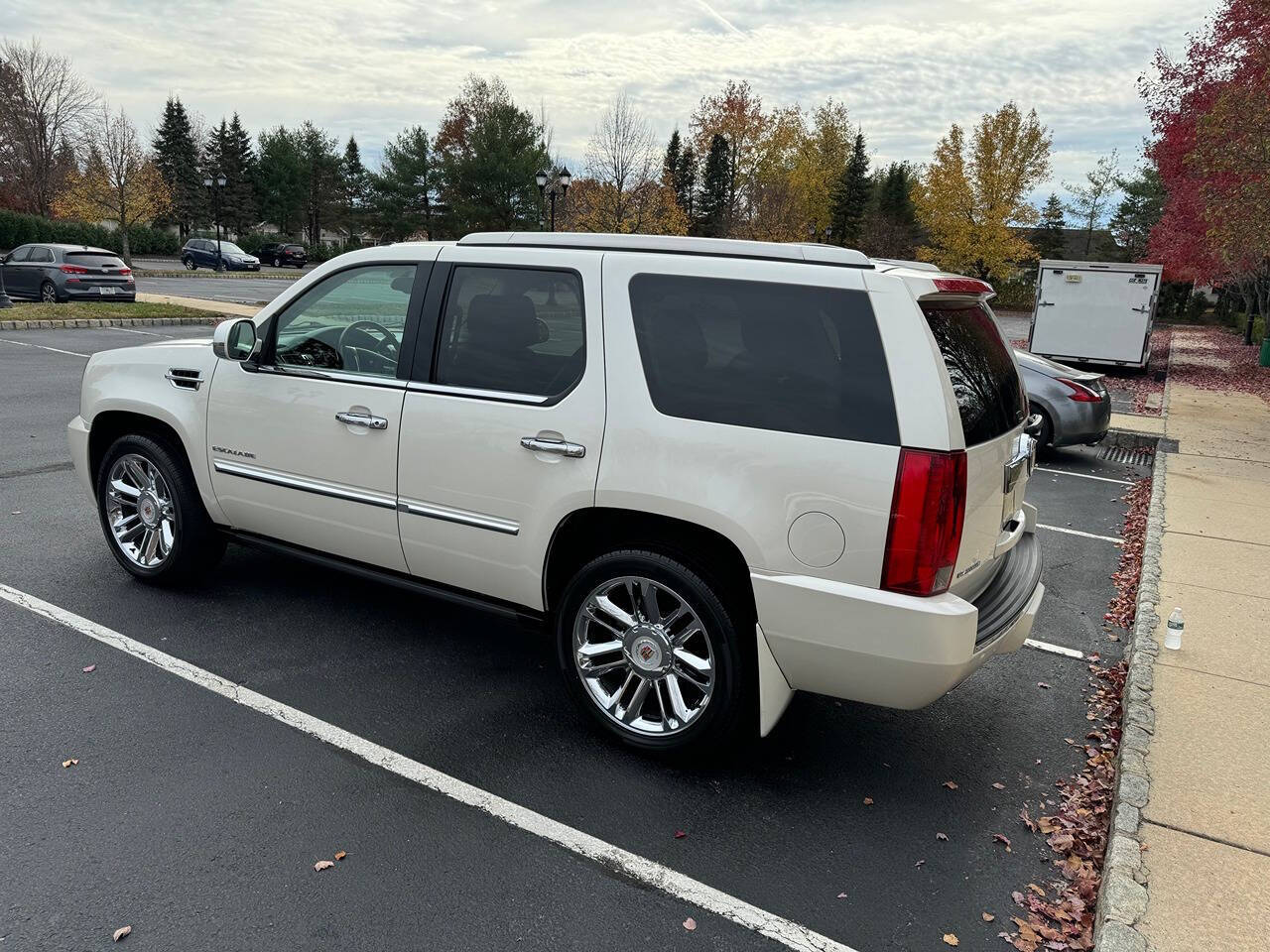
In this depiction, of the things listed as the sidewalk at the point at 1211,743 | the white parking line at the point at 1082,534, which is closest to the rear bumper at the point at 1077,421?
the sidewalk at the point at 1211,743

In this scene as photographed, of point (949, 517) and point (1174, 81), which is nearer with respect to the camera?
point (949, 517)

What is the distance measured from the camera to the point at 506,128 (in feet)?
172

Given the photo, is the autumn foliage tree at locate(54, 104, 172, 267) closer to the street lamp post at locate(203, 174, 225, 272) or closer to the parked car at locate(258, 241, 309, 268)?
the street lamp post at locate(203, 174, 225, 272)

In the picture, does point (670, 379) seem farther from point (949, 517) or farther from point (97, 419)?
point (97, 419)

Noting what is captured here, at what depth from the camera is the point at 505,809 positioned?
326cm

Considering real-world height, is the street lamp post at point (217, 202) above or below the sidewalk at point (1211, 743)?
above

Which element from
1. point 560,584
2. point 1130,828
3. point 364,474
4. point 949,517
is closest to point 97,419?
point 364,474

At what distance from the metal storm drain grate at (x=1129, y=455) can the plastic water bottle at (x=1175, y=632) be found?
274 inches

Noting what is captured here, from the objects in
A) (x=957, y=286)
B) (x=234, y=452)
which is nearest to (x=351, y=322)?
(x=234, y=452)

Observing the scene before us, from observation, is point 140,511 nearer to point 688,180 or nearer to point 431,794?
point 431,794

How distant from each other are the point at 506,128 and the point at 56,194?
2384 cm

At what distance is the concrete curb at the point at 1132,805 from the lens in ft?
8.82

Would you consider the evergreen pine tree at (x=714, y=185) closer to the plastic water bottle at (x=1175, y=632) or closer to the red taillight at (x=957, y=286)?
the plastic water bottle at (x=1175, y=632)

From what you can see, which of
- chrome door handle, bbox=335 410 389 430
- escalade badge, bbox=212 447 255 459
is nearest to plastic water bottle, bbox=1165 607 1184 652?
chrome door handle, bbox=335 410 389 430
